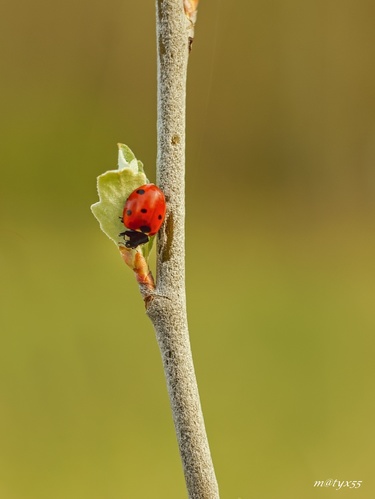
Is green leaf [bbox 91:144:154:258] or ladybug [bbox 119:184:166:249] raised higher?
green leaf [bbox 91:144:154:258]

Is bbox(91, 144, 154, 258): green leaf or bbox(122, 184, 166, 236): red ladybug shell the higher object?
bbox(91, 144, 154, 258): green leaf

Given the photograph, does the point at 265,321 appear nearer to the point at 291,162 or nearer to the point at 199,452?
the point at 291,162

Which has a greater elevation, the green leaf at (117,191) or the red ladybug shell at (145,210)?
the green leaf at (117,191)

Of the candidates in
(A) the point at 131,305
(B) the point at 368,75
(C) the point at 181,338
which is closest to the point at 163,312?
(C) the point at 181,338
